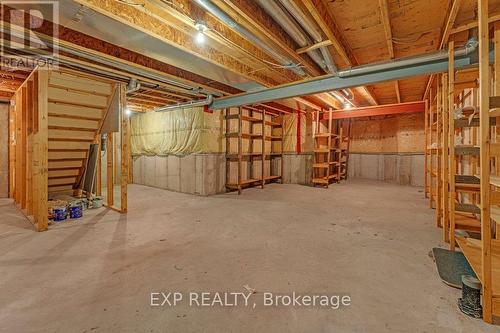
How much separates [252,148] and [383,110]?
11.8 feet

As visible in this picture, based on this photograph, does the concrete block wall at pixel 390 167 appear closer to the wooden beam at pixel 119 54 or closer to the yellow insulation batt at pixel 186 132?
the yellow insulation batt at pixel 186 132

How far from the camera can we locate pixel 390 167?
7.92 metres

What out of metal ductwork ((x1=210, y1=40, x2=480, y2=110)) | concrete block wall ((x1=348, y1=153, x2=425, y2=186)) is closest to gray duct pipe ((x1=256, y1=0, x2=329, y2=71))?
metal ductwork ((x1=210, y1=40, x2=480, y2=110))

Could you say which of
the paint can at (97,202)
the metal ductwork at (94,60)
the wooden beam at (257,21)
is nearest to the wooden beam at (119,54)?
the metal ductwork at (94,60)

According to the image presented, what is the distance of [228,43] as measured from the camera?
8.90 ft

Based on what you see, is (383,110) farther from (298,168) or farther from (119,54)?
(119,54)

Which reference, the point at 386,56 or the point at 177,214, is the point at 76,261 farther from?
the point at 386,56

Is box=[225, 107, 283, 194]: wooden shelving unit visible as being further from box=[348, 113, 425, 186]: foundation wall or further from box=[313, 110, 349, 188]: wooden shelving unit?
box=[348, 113, 425, 186]: foundation wall

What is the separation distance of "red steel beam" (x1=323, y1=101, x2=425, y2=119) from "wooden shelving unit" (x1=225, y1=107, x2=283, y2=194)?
175cm

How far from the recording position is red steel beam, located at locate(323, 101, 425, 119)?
5594 mm

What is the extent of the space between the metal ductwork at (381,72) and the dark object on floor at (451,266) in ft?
6.21

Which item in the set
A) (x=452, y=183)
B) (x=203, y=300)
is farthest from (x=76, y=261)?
(x=452, y=183)

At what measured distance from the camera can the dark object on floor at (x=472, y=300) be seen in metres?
1.39

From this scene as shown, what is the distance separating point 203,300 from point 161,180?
5.33 meters
